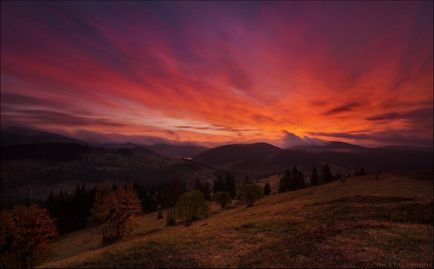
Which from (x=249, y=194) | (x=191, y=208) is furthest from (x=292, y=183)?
(x=191, y=208)

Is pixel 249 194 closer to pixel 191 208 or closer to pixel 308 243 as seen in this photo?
pixel 191 208

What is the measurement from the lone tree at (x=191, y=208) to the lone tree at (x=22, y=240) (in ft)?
110

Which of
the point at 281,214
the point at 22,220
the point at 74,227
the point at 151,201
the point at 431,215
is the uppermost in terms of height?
the point at 431,215

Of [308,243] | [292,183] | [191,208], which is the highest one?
[308,243]

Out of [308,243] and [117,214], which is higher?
[308,243]

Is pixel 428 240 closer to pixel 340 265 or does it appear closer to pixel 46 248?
pixel 340 265

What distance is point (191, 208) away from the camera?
76875 mm

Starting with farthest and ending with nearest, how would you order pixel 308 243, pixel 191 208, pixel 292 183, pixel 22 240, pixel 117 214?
pixel 292 183
pixel 191 208
pixel 117 214
pixel 22 240
pixel 308 243

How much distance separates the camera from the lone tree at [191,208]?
76.3 metres

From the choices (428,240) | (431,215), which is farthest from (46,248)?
(431,215)

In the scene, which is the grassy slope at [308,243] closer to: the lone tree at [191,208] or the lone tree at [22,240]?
the lone tree at [22,240]

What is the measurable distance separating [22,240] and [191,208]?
131 ft

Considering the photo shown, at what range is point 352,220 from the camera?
37969 millimetres

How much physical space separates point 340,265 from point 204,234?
74.7 ft
